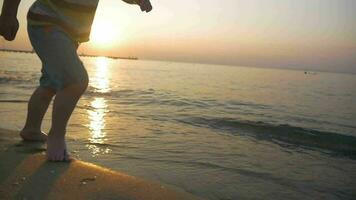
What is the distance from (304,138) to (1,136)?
215 inches

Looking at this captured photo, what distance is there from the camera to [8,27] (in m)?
2.84

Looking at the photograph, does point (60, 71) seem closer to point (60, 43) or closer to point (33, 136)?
point (60, 43)

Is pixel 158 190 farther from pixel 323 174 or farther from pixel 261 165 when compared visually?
pixel 323 174

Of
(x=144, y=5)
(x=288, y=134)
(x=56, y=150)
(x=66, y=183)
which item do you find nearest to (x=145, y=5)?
(x=144, y=5)

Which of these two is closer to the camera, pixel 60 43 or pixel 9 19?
pixel 9 19

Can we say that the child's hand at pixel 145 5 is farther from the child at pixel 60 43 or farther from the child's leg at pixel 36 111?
the child's leg at pixel 36 111

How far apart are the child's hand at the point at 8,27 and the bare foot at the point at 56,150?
0.83 m

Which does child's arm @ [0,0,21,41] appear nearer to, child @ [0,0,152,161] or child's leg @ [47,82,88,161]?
child @ [0,0,152,161]

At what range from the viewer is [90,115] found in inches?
280

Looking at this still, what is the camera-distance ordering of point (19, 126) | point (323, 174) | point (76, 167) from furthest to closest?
point (19, 126)
point (323, 174)
point (76, 167)

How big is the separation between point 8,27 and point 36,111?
1.09m

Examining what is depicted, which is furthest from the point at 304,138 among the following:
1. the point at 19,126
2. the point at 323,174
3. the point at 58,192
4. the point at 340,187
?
the point at 58,192

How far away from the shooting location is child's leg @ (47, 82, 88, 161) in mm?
3027

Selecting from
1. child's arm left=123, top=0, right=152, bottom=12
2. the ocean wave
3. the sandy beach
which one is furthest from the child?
the ocean wave
